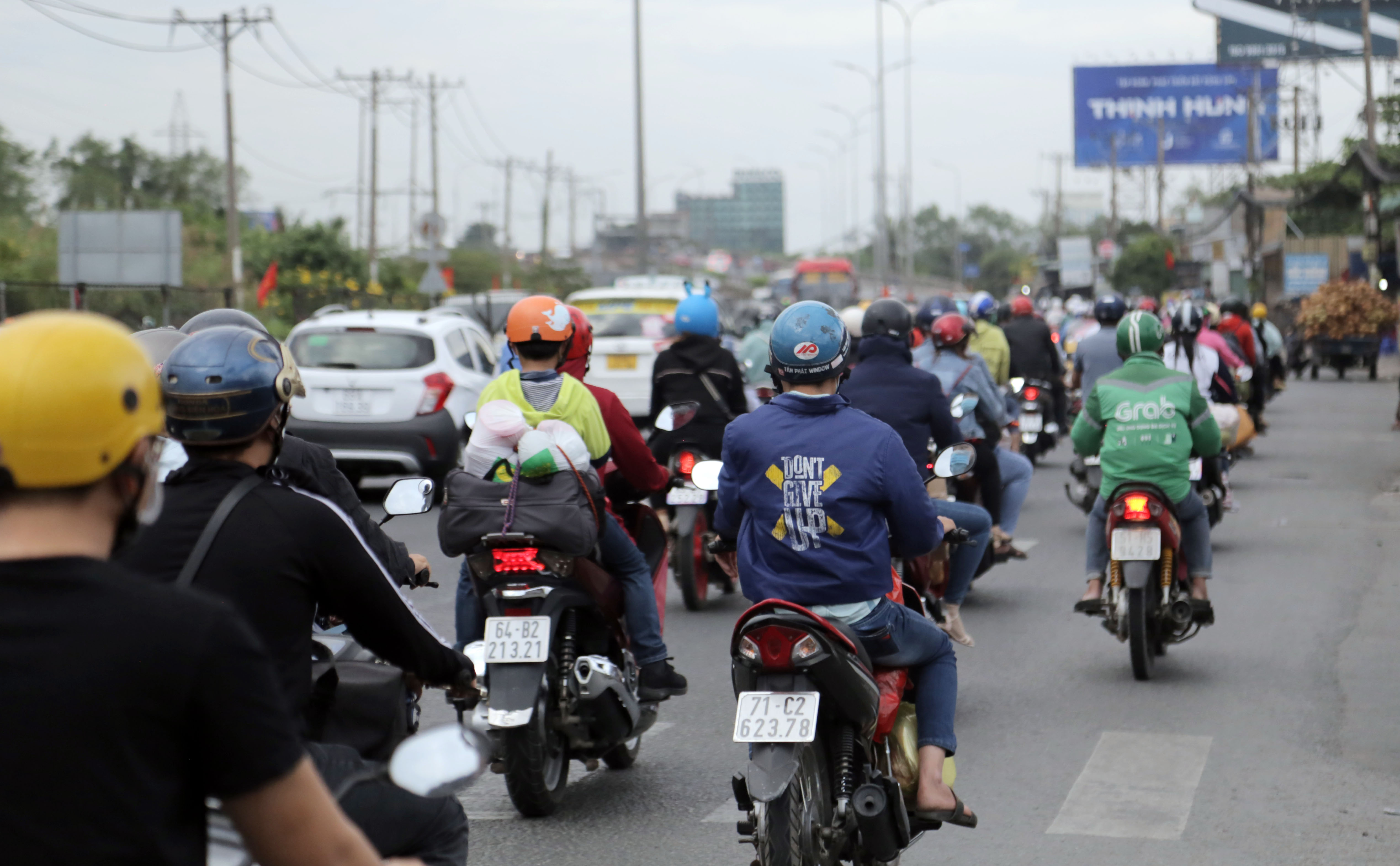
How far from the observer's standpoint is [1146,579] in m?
7.72

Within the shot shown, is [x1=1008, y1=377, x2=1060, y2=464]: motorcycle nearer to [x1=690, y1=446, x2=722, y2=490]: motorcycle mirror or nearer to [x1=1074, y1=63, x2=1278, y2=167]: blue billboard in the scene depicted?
[x1=690, y1=446, x2=722, y2=490]: motorcycle mirror

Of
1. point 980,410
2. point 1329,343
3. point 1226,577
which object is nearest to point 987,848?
point 980,410

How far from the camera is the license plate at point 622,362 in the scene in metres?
20.0

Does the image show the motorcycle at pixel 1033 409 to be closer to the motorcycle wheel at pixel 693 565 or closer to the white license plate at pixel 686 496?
the motorcycle wheel at pixel 693 565

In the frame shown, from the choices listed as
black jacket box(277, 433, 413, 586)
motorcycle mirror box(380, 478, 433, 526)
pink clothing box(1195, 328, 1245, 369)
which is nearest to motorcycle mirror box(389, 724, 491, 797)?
black jacket box(277, 433, 413, 586)

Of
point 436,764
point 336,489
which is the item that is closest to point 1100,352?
point 336,489

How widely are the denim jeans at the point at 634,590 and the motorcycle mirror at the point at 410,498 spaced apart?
1.73 m

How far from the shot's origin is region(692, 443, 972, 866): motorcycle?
427cm

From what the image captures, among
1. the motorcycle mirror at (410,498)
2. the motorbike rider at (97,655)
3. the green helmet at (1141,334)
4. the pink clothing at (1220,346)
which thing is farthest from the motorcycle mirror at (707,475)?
the pink clothing at (1220,346)

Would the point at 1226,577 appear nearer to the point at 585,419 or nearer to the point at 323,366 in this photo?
the point at 585,419

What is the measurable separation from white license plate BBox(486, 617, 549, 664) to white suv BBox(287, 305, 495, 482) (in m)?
9.76

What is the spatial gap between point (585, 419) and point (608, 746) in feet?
3.78

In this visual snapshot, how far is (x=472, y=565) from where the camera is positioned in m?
5.67

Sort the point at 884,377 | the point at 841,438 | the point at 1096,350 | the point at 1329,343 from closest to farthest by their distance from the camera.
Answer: the point at 841,438 < the point at 884,377 < the point at 1096,350 < the point at 1329,343
